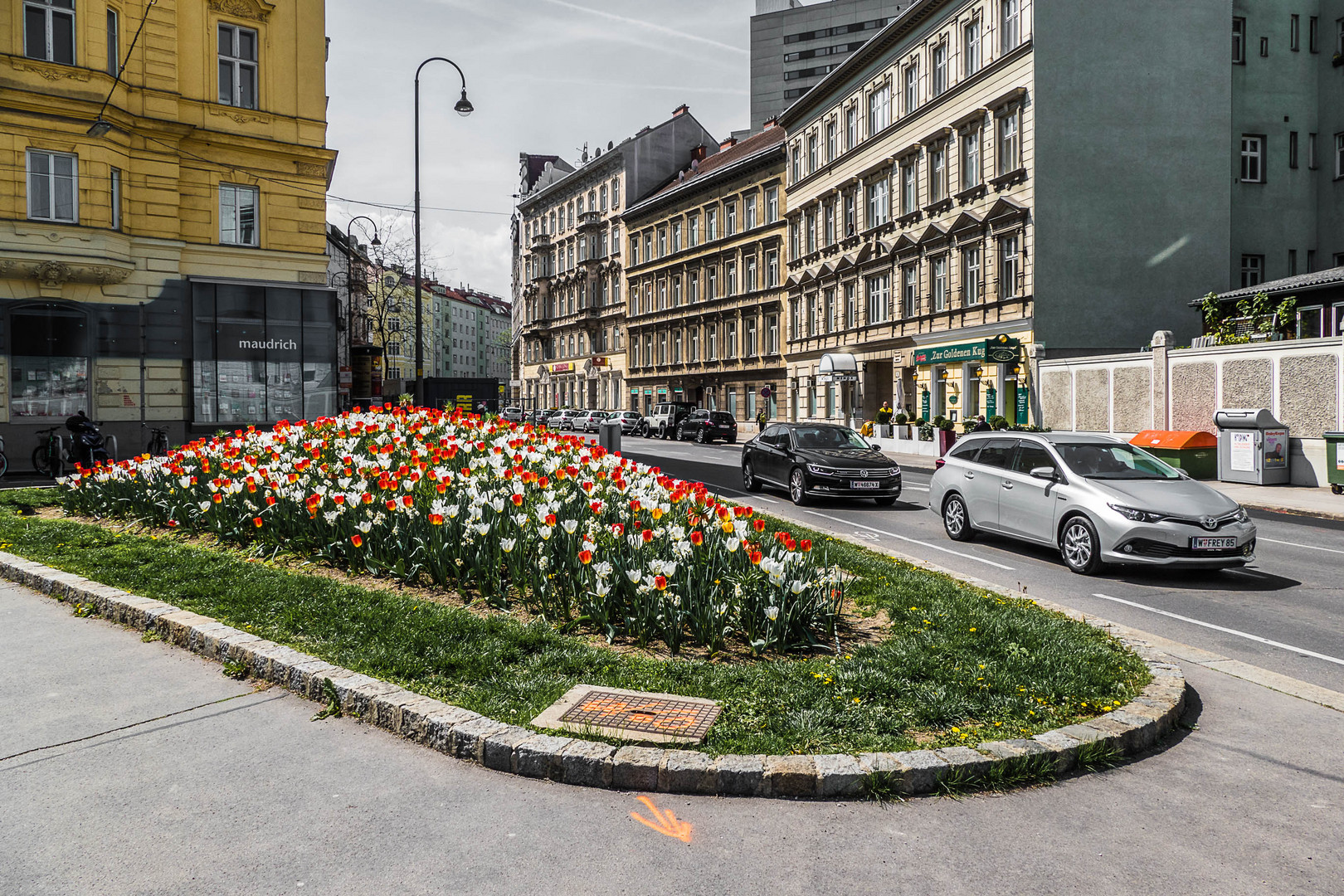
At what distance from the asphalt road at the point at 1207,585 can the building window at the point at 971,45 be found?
2336 cm

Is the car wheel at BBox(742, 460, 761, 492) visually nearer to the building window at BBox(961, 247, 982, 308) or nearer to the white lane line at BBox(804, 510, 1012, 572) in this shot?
the white lane line at BBox(804, 510, 1012, 572)

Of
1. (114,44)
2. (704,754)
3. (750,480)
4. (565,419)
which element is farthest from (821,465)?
(565,419)

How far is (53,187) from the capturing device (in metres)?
22.0

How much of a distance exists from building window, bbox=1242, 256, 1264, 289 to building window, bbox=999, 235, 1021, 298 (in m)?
9.22

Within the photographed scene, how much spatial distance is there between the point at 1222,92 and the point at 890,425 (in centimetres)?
1602

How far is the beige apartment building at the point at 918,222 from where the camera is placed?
1257 inches

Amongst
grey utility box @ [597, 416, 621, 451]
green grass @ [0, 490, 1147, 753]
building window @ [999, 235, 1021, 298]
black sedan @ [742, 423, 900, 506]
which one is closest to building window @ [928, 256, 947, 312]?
building window @ [999, 235, 1021, 298]

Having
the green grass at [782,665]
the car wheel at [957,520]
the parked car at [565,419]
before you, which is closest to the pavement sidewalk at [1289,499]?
the car wheel at [957,520]

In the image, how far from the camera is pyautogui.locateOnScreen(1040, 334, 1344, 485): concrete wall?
21031 mm

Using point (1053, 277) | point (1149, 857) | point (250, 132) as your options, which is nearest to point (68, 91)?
point (250, 132)

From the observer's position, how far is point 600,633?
6.38 metres

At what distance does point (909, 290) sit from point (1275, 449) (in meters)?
19.4

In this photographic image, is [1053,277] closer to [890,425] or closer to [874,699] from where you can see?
[890,425]

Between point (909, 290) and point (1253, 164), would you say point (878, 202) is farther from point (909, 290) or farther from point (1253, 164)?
point (1253, 164)
